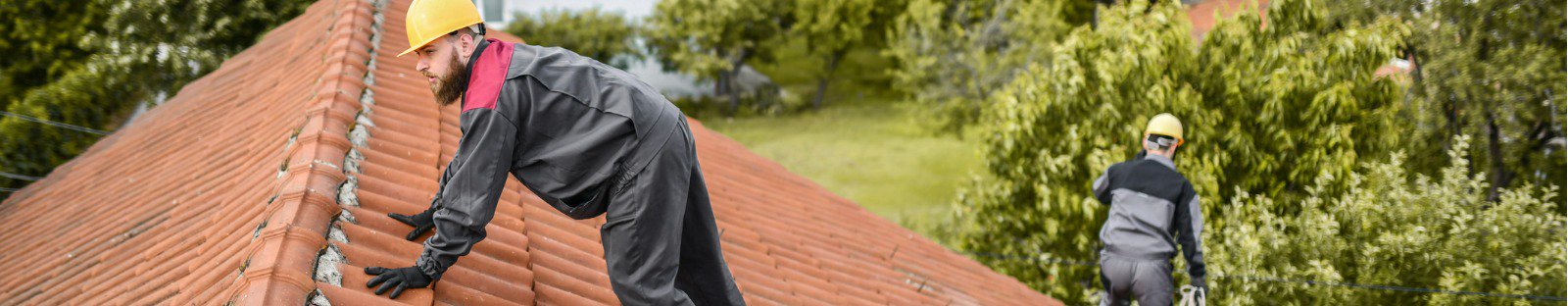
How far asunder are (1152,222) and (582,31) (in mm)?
29513

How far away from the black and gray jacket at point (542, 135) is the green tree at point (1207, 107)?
7383 millimetres

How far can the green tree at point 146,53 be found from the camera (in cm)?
1279

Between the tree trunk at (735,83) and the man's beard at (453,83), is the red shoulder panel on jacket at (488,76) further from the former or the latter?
the tree trunk at (735,83)

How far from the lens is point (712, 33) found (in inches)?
1400

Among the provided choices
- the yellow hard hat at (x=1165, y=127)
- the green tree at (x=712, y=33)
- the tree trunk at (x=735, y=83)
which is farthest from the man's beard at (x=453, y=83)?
the tree trunk at (x=735, y=83)

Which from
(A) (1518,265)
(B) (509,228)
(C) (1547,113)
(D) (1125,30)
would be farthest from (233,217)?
(C) (1547,113)

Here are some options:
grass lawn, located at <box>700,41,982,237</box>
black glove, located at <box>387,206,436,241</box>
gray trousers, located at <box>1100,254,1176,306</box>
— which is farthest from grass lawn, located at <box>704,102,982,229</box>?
black glove, located at <box>387,206,436,241</box>

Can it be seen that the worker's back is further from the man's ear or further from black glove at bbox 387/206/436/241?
the man's ear

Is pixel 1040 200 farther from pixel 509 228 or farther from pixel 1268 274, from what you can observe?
pixel 509 228

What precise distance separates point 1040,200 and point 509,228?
7.97 m

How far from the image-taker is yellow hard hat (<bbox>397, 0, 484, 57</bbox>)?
2896 millimetres

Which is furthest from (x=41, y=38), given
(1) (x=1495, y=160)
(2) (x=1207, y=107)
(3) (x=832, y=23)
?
(3) (x=832, y=23)

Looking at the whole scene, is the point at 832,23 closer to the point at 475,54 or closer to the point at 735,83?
the point at 735,83

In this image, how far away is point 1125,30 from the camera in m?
10.6
